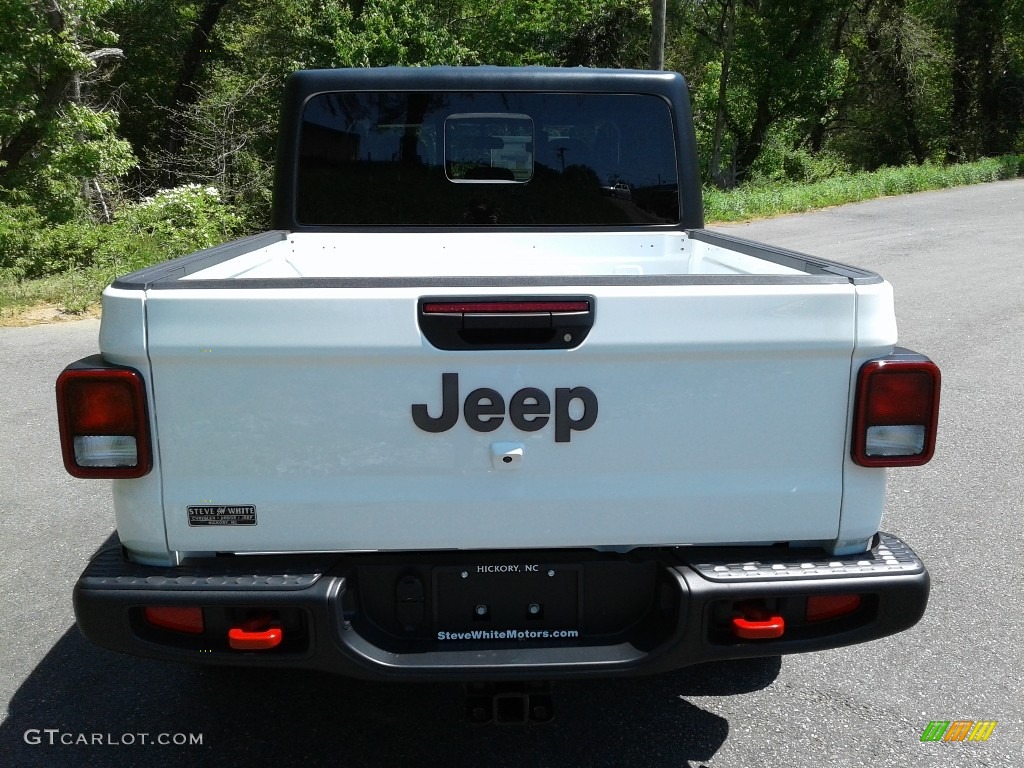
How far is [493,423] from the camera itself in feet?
8.05

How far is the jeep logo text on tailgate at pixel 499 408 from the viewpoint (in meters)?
2.44

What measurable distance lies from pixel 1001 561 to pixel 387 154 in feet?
11.8

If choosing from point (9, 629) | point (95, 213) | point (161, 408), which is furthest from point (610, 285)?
point (95, 213)

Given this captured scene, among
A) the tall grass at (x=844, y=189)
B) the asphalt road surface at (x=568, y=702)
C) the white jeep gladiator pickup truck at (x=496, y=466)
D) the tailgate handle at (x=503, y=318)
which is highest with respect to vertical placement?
the tailgate handle at (x=503, y=318)

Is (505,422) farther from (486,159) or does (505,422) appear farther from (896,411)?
(486,159)

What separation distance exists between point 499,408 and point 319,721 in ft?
4.94

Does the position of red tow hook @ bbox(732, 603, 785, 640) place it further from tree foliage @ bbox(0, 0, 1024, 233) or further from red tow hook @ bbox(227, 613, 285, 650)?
tree foliage @ bbox(0, 0, 1024, 233)

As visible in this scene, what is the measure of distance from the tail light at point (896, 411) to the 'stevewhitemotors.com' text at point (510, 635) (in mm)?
930

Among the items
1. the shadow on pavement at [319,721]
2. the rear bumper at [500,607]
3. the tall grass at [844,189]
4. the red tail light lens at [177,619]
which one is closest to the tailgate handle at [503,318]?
the rear bumper at [500,607]

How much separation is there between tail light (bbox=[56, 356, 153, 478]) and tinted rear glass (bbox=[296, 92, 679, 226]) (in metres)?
2.28

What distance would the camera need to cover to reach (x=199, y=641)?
8.36 feet
